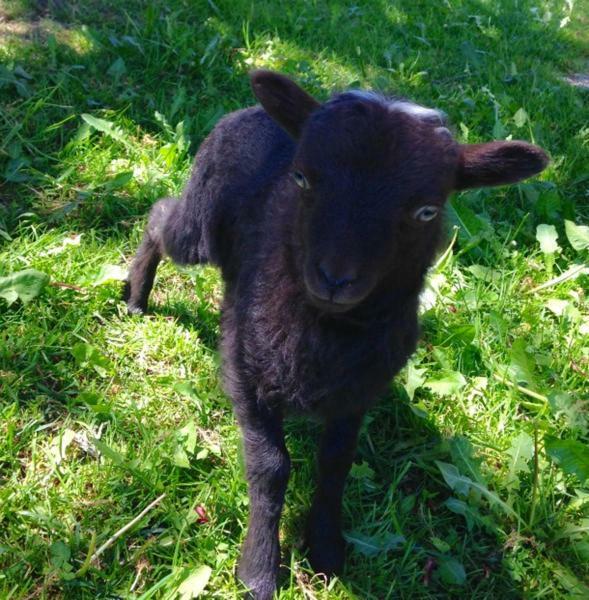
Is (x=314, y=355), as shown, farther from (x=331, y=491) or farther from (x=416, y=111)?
(x=416, y=111)

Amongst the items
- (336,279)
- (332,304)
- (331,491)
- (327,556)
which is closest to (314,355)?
(332,304)

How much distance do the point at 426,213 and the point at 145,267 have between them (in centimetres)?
186

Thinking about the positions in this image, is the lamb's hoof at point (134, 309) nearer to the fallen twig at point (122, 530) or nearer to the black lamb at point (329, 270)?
the black lamb at point (329, 270)

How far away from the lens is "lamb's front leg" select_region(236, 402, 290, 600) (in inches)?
102

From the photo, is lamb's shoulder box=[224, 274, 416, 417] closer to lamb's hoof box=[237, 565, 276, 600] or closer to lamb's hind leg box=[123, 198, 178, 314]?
lamb's hoof box=[237, 565, 276, 600]

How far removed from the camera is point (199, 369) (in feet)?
11.2

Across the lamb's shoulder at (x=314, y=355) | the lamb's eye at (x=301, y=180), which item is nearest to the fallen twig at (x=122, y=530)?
the lamb's shoulder at (x=314, y=355)

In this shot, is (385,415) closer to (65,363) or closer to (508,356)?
(508,356)

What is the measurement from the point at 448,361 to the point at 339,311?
57.4 inches

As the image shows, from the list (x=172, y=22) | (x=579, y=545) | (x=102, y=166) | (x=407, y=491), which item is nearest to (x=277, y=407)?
(x=407, y=491)

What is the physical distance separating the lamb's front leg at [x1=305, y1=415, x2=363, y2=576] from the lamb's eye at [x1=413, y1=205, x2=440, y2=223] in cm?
88

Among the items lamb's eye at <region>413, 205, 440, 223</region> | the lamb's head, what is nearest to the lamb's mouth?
the lamb's head

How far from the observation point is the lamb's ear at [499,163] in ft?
7.67

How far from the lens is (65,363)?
10.7 feet
